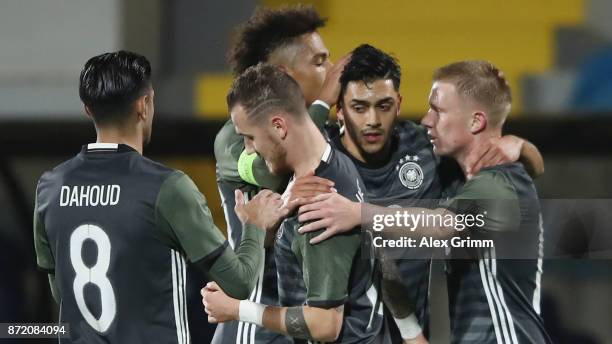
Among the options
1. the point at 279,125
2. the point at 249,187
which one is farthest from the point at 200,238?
the point at 249,187

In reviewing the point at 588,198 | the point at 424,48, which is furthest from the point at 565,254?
the point at 424,48

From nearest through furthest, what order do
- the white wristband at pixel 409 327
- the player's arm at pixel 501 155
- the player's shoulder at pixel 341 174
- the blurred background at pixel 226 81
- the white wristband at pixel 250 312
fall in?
the player's shoulder at pixel 341 174
the white wristband at pixel 250 312
the white wristband at pixel 409 327
the player's arm at pixel 501 155
the blurred background at pixel 226 81

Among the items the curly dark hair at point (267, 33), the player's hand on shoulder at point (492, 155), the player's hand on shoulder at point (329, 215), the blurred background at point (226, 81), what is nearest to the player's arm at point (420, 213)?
the player's hand on shoulder at point (329, 215)

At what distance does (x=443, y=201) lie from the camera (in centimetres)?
332

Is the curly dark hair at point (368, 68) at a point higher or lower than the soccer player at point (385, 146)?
higher

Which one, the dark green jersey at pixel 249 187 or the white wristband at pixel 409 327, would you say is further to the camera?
the dark green jersey at pixel 249 187

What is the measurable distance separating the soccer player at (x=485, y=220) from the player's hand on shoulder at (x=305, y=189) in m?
0.03

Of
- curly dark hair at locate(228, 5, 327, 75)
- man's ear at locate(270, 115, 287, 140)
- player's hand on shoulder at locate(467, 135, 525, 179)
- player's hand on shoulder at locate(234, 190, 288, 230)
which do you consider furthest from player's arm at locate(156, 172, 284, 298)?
curly dark hair at locate(228, 5, 327, 75)

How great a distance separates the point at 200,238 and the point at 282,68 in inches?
48.6

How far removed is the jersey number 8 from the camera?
8.13ft

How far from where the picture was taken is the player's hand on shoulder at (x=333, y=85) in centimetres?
341

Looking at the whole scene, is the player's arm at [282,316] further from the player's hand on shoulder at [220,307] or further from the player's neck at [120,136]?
the player's neck at [120,136]

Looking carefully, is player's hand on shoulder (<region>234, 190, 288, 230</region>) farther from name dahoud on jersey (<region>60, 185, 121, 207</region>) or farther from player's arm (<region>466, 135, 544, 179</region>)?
player's arm (<region>466, 135, 544, 179</region>)

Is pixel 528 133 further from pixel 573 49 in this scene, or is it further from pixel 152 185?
pixel 152 185
